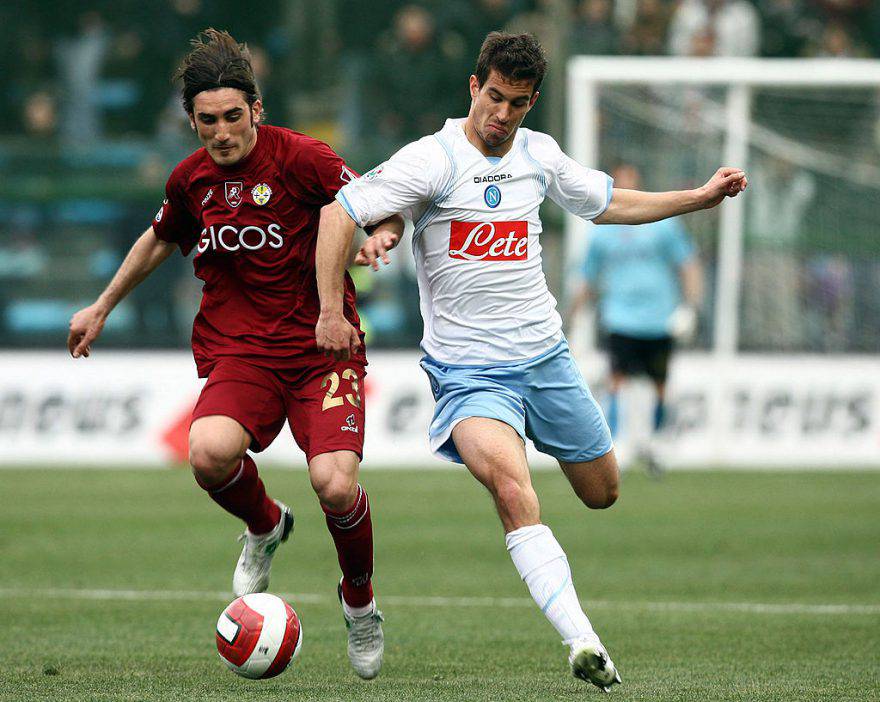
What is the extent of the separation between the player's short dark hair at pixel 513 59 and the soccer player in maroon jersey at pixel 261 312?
2.47 ft

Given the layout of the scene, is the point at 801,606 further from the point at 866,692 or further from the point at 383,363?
the point at 383,363

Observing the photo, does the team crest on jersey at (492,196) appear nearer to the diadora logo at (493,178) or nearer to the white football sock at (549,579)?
the diadora logo at (493,178)

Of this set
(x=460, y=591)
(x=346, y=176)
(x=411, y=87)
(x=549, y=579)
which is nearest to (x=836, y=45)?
(x=411, y=87)

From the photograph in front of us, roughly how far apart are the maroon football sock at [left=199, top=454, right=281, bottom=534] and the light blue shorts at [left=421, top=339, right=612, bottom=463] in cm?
81

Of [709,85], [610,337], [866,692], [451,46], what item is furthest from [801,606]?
[451,46]

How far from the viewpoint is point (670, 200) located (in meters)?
6.24

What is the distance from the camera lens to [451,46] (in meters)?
17.9

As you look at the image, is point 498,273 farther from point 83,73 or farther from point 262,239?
point 83,73

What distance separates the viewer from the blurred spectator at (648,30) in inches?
701

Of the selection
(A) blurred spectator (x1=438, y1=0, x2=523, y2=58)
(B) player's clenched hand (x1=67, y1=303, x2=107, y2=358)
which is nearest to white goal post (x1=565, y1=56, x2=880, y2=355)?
(A) blurred spectator (x1=438, y1=0, x2=523, y2=58)

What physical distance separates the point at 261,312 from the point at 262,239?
1.03 ft

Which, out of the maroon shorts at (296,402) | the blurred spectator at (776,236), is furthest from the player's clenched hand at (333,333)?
the blurred spectator at (776,236)

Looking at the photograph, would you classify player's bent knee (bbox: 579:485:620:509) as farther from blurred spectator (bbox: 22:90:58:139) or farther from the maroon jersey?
blurred spectator (bbox: 22:90:58:139)

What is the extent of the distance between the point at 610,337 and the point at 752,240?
2.74 m
